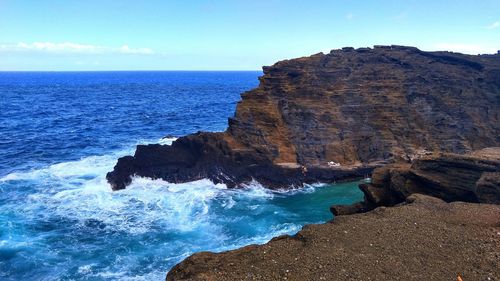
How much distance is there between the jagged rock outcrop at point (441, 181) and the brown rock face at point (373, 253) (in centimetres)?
338

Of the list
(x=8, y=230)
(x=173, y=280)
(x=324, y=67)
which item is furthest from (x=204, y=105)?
(x=173, y=280)

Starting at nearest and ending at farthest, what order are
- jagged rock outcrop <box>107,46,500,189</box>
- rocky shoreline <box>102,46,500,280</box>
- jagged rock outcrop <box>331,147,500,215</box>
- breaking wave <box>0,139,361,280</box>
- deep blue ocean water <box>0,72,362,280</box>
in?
1. rocky shoreline <box>102,46,500,280</box>
2. jagged rock outcrop <box>331,147,500,215</box>
3. breaking wave <box>0,139,361,280</box>
4. deep blue ocean water <box>0,72,362,280</box>
5. jagged rock outcrop <box>107,46,500,189</box>

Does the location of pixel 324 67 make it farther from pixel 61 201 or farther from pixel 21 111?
pixel 21 111

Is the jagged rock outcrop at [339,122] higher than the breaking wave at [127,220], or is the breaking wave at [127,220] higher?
the jagged rock outcrop at [339,122]

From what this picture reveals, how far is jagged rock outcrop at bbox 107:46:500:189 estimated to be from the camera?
4131 centimetres

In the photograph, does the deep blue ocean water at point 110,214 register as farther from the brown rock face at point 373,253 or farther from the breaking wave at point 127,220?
the brown rock face at point 373,253

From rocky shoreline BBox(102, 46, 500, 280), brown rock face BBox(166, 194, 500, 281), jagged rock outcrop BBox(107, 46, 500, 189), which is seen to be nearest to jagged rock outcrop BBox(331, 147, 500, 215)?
rocky shoreline BBox(102, 46, 500, 280)

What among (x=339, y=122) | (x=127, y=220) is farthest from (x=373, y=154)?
(x=127, y=220)

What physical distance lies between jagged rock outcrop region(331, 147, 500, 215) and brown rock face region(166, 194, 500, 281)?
3.38m

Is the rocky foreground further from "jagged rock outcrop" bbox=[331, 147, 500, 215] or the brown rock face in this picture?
"jagged rock outcrop" bbox=[331, 147, 500, 215]

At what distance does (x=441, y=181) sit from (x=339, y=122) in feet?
72.7

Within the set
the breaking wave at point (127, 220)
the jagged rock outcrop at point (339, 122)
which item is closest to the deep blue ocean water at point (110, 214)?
the breaking wave at point (127, 220)

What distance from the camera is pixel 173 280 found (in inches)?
575

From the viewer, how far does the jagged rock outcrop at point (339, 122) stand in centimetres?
4131
